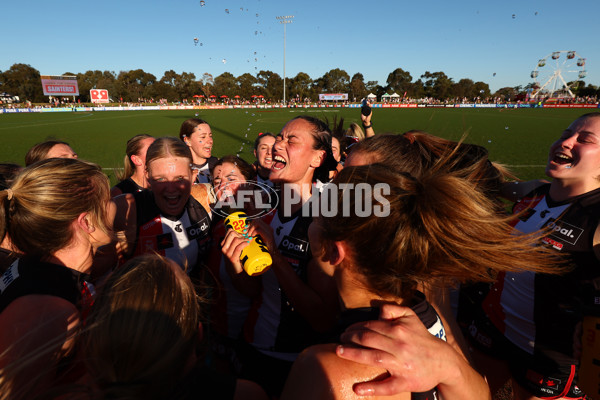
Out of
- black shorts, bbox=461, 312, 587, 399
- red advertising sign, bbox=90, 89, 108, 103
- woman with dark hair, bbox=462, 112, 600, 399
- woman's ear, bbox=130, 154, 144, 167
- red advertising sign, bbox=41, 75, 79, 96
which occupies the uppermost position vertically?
red advertising sign, bbox=41, 75, 79, 96

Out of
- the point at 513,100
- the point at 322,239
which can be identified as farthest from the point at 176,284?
the point at 513,100

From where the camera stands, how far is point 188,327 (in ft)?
3.80

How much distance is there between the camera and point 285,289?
2113mm

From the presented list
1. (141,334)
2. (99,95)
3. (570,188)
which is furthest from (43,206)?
(99,95)

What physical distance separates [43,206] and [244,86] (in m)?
78.6

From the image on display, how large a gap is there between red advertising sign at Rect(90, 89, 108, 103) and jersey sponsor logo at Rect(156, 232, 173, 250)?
69858mm

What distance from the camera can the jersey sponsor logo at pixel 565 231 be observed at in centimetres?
205

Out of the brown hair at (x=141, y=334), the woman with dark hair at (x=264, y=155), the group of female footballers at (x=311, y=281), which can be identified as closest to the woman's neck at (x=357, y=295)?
the group of female footballers at (x=311, y=281)

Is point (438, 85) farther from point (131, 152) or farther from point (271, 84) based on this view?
point (131, 152)

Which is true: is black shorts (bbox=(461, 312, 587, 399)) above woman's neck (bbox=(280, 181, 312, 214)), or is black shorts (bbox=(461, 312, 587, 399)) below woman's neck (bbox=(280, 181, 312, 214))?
below

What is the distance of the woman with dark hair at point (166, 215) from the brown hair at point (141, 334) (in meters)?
1.54

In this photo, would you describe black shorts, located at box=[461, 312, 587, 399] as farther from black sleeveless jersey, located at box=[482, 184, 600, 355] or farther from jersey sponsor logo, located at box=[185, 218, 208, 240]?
jersey sponsor logo, located at box=[185, 218, 208, 240]

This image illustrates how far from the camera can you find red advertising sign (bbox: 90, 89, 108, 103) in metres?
58.4

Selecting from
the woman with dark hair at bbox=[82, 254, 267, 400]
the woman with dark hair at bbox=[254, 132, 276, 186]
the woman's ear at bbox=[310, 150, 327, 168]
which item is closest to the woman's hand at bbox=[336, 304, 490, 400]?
the woman with dark hair at bbox=[82, 254, 267, 400]
